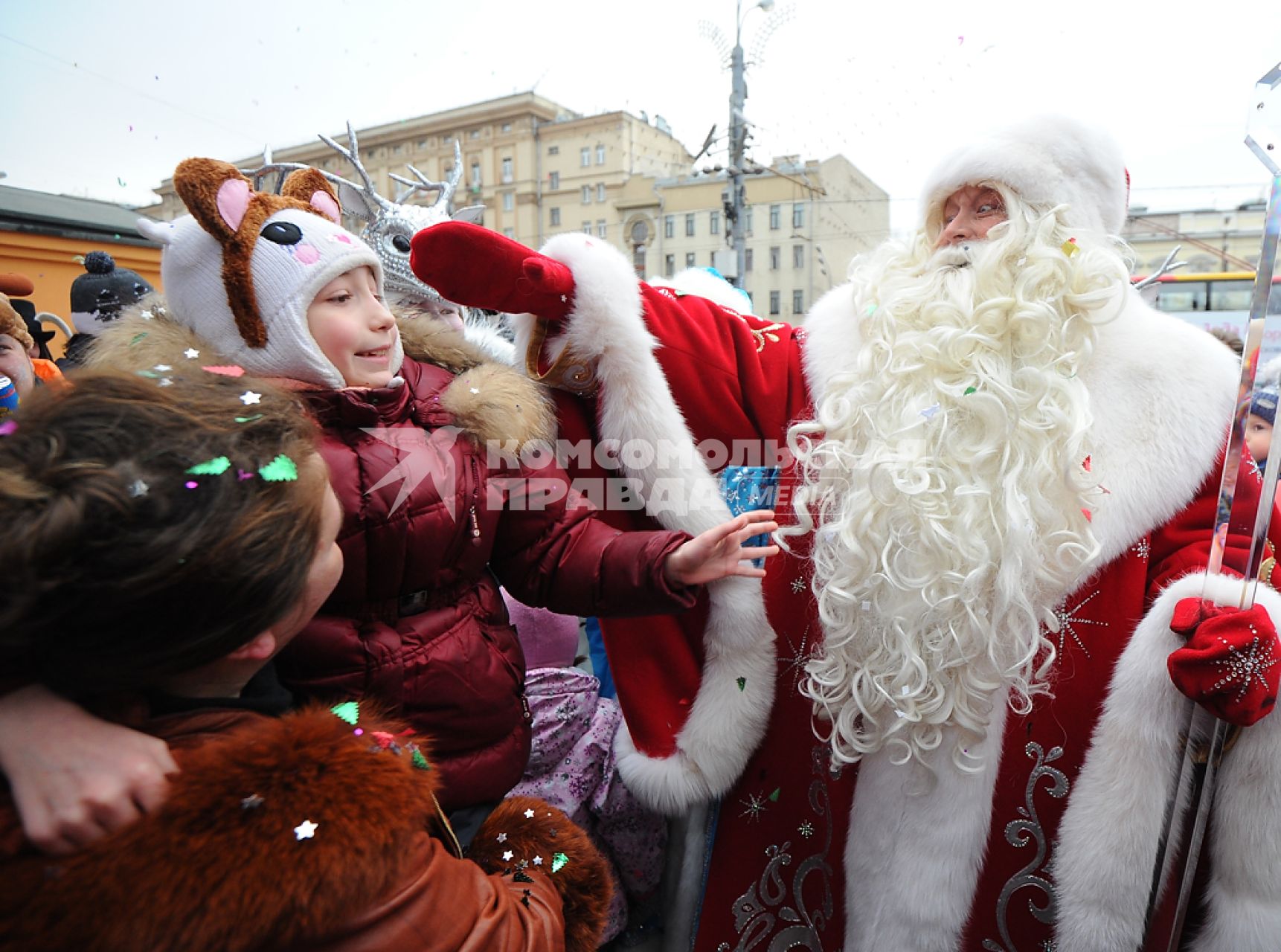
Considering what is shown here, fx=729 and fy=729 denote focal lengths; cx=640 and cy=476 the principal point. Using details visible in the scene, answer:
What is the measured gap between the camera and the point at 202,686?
87 centimetres

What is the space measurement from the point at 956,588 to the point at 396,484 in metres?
1.06

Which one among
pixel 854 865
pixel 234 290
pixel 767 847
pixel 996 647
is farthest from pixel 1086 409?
pixel 234 290

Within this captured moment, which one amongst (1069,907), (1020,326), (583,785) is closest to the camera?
(1069,907)

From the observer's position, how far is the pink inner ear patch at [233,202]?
124 cm

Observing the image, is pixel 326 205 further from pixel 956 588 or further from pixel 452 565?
pixel 956 588

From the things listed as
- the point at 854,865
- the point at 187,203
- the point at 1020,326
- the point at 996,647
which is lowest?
the point at 854,865

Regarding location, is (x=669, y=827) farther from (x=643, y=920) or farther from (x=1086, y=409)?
(x=1086, y=409)

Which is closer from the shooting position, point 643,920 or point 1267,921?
point 1267,921

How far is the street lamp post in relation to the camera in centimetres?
810

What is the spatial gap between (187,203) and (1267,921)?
88.1 inches

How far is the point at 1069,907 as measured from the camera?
4.53ft

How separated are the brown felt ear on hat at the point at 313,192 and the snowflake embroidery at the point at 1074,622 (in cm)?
164

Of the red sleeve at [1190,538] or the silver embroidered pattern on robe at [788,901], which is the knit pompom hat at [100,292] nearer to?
the silver embroidered pattern on robe at [788,901]

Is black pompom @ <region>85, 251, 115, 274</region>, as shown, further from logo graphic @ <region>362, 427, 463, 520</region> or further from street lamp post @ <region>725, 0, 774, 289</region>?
street lamp post @ <region>725, 0, 774, 289</region>
